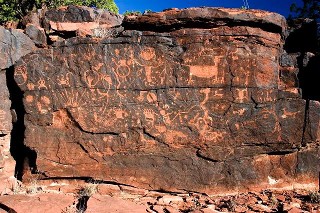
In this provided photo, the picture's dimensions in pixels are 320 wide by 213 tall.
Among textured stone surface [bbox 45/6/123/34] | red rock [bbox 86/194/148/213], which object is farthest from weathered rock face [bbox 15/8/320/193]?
textured stone surface [bbox 45/6/123/34]

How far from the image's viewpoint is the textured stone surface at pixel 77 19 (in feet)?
19.5

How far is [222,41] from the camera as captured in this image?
4723mm

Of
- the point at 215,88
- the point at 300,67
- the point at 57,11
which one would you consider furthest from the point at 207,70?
the point at 57,11

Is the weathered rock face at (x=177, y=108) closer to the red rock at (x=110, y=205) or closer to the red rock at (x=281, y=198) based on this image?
the red rock at (x=281, y=198)

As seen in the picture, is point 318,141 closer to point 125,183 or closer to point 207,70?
point 207,70

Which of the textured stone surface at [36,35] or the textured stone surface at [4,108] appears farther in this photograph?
the textured stone surface at [36,35]

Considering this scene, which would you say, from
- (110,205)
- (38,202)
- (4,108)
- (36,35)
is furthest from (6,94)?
(110,205)

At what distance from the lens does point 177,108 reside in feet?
15.6

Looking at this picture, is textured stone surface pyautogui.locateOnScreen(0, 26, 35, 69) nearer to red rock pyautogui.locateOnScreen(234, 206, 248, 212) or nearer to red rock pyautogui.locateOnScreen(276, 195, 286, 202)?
red rock pyautogui.locateOnScreen(234, 206, 248, 212)

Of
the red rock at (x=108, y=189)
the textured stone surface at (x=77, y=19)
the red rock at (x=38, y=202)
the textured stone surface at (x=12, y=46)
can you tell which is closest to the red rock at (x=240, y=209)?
the red rock at (x=108, y=189)

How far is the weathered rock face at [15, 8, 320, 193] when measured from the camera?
471 cm

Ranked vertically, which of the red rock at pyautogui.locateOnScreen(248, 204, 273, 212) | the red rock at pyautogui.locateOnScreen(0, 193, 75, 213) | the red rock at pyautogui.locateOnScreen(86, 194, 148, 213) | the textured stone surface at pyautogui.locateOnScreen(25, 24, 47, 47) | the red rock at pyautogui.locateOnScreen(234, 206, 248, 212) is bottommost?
the red rock at pyautogui.locateOnScreen(0, 193, 75, 213)

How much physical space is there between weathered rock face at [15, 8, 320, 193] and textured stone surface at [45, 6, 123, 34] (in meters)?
1.23

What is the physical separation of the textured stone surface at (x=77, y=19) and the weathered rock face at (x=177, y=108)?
1227 millimetres
